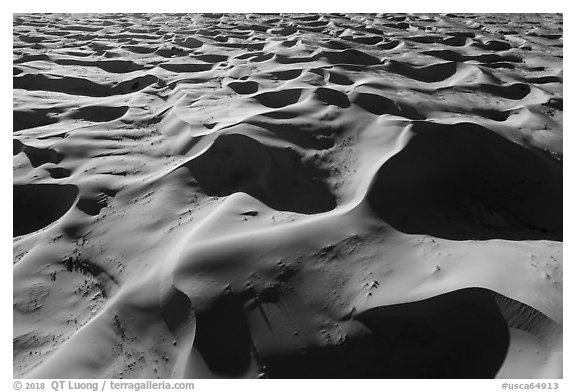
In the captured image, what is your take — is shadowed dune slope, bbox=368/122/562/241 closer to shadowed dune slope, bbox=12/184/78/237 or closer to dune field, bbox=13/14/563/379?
dune field, bbox=13/14/563/379

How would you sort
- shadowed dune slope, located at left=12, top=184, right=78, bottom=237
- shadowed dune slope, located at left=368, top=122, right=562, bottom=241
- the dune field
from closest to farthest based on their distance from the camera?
the dune field → shadowed dune slope, located at left=368, top=122, right=562, bottom=241 → shadowed dune slope, located at left=12, top=184, right=78, bottom=237

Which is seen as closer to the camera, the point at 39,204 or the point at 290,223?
the point at 290,223

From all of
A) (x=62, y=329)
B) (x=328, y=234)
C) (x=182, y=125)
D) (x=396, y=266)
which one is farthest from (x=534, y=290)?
(x=182, y=125)

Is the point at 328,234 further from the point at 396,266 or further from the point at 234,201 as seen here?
the point at 234,201

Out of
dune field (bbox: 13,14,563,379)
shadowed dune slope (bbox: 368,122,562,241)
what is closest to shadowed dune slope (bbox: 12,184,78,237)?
dune field (bbox: 13,14,563,379)

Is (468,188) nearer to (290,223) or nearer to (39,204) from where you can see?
(290,223)

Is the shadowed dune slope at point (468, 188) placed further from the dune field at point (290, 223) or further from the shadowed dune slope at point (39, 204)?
the shadowed dune slope at point (39, 204)

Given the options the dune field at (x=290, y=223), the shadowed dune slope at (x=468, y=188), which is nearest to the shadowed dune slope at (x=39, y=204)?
the dune field at (x=290, y=223)

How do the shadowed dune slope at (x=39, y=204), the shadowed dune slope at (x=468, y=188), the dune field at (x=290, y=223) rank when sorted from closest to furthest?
the dune field at (x=290, y=223) < the shadowed dune slope at (x=468, y=188) < the shadowed dune slope at (x=39, y=204)

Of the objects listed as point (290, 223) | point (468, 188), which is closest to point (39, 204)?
point (290, 223)
